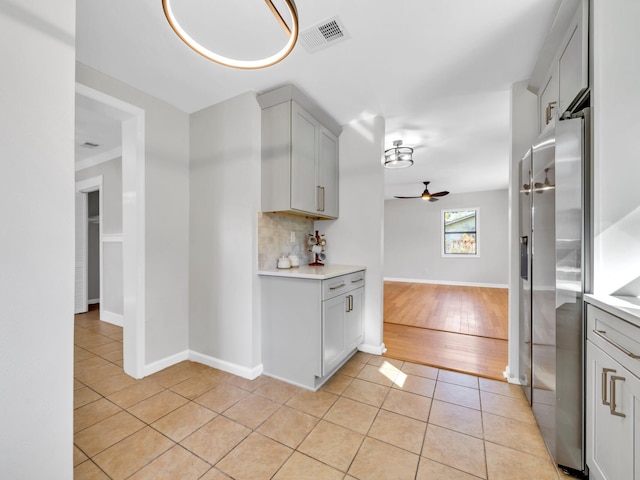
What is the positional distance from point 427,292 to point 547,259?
517 centimetres

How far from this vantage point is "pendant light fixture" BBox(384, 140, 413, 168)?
385 centimetres

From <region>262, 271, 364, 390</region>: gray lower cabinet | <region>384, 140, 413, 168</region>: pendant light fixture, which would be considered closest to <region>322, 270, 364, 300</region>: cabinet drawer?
<region>262, 271, 364, 390</region>: gray lower cabinet

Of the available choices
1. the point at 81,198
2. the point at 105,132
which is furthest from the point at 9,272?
the point at 81,198

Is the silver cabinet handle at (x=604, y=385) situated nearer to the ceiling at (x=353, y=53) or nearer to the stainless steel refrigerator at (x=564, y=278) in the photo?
the stainless steel refrigerator at (x=564, y=278)

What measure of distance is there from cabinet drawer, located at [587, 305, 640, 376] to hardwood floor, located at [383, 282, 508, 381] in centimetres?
138

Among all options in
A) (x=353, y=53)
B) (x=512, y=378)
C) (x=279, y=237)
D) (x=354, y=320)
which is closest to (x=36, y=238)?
(x=279, y=237)

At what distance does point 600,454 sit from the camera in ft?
3.79

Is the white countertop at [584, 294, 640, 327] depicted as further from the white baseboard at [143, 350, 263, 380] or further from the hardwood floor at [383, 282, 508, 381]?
the white baseboard at [143, 350, 263, 380]

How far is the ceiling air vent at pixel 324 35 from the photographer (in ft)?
5.40

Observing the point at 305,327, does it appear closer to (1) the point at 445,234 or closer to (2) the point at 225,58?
(2) the point at 225,58

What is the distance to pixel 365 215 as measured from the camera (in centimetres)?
291

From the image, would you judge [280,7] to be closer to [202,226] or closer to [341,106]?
[341,106]

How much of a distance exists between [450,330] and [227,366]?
112 inches

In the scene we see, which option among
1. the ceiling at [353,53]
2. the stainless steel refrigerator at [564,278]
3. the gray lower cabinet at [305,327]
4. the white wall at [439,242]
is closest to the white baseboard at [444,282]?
the white wall at [439,242]
